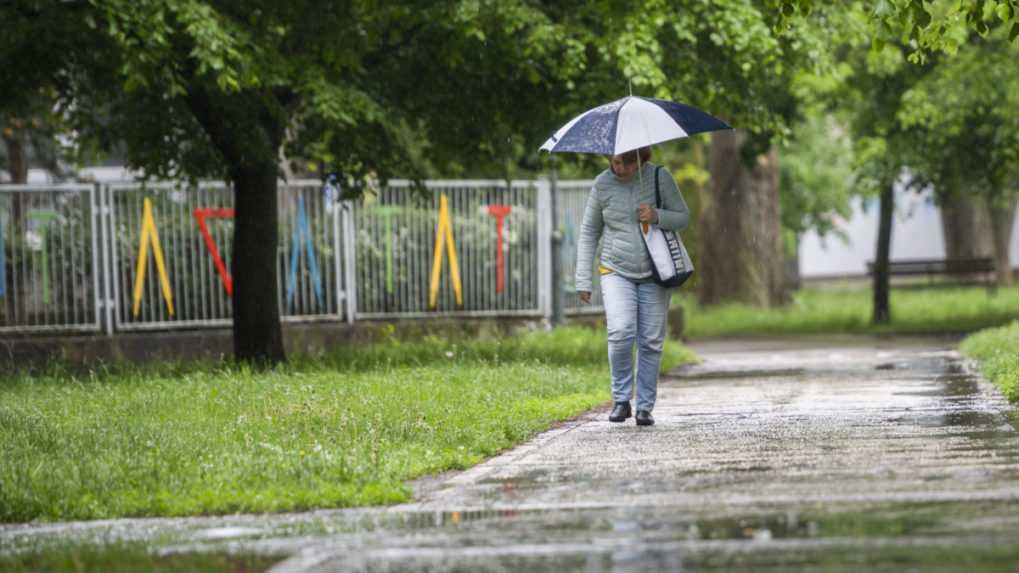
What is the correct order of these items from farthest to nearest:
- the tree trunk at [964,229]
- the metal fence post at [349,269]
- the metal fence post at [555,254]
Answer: the tree trunk at [964,229]
the metal fence post at [555,254]
the metal fence post at [349,269]

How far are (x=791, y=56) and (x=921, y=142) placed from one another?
972cm

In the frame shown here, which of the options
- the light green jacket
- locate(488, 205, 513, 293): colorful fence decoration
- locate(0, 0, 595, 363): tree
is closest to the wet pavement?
the light green jacket

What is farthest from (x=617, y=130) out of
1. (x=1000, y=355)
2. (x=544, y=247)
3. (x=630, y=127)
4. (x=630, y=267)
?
(x=544, y=247)

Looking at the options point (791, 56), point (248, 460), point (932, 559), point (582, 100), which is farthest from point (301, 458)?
point (791, 56)

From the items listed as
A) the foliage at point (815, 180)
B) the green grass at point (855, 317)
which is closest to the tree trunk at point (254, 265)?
the green grass at point (855, 317)

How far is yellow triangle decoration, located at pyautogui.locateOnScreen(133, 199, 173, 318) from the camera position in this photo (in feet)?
73.8

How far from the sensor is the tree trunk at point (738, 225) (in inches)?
1357

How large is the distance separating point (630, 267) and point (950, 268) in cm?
2731

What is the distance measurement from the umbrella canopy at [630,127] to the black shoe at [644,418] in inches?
67.0

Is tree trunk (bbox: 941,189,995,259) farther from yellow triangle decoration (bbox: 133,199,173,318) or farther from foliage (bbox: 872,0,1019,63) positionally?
foliage (bbox: 872,0,1019,63)

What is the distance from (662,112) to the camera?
11.7 m

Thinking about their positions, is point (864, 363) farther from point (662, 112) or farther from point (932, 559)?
point (932, 559)

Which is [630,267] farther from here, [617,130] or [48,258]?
[48,258]

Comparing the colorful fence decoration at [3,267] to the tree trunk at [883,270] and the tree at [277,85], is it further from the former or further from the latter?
the tree trunk at [883,270]
